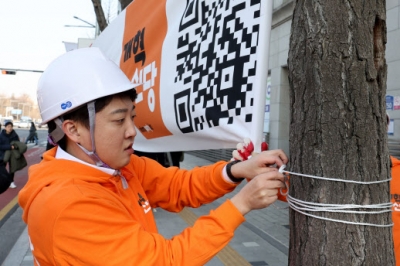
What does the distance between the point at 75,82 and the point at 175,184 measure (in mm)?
790

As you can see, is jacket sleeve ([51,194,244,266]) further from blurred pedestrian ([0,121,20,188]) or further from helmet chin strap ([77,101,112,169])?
blurred pedestrian ([0,121,20,188])

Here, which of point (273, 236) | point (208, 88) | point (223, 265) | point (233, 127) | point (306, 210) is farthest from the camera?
point (273, 236)

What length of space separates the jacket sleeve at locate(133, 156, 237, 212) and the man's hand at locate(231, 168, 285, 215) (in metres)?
0.58

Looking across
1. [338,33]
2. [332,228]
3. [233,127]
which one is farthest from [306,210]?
[338,33]

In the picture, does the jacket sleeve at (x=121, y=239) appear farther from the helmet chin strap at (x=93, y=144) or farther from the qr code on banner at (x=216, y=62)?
the qr code on banner at (x=216, y=62)

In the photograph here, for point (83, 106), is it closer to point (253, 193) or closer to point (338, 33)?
point (253, 193)

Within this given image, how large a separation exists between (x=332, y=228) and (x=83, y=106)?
995mm

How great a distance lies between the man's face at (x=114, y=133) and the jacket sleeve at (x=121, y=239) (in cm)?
25

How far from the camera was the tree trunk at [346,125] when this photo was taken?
4.40 feet

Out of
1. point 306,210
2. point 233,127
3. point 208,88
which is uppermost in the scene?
point 208,88

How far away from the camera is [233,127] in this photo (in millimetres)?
1743

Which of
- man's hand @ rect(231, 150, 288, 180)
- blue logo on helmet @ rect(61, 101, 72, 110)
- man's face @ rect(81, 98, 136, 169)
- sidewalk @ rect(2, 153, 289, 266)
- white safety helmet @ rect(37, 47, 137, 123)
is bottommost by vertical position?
sidewalk @ rect(2, 153, 289, 266)

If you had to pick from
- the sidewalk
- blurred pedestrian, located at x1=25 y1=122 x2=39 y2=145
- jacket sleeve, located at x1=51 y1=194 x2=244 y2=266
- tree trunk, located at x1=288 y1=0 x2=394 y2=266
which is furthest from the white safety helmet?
blurred pedestrian, located at x1=25 y1=122 x2=39 y2=145

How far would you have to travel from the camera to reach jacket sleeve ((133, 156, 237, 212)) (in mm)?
1987
